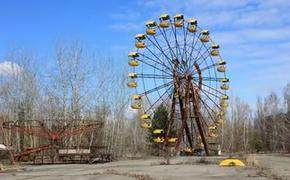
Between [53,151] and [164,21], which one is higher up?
[164,21]

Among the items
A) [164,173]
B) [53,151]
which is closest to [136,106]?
[53,151]

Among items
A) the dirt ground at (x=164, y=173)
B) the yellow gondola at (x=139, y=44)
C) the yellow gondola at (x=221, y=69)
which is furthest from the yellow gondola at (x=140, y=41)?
the dirt ground at (x=164, y=173)

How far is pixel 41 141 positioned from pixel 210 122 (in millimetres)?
22916

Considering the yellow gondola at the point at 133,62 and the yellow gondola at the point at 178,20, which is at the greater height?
the yellow gondola at the point at 178,20

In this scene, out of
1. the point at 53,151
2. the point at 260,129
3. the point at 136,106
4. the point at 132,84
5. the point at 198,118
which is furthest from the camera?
the point at 260,129

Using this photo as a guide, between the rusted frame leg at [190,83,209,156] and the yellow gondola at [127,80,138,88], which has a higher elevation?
the yellow gondola at [127,80,138,88]

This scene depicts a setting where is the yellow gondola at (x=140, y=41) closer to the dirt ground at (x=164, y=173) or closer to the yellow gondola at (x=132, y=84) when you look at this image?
the yellow gondola at (x=132, y=84)

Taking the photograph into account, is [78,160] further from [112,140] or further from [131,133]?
[131,133]

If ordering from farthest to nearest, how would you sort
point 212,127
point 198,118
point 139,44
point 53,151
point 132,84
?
point 53,151, point 212,127, point 139,44, point 198,118, point 132,84

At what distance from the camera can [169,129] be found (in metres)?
47.0

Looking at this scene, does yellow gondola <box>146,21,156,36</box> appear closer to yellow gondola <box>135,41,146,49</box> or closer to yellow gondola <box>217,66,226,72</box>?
yellow gondola <box>135,41,146,49</box>

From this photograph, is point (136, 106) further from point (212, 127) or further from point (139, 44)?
point (212, 127)

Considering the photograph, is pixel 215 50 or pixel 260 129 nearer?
pixel 215 50

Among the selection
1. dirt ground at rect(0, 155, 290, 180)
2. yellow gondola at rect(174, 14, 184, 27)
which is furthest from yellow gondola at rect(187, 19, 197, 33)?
dirt ground at rect(0, 155, 290, 180)
